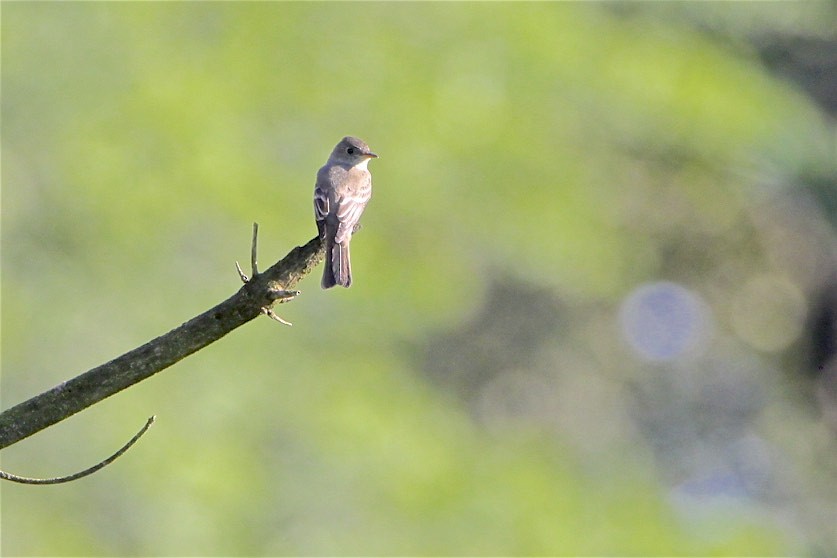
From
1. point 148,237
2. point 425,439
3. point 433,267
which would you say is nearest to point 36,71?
point 148,237

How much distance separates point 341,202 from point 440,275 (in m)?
5.63

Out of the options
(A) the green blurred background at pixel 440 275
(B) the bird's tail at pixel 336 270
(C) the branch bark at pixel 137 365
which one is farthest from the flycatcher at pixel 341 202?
(A) the green blurred background at pixel 440 275

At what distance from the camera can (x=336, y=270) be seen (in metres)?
4.32

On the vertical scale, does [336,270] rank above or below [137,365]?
above

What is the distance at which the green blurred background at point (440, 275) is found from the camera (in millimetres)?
8352

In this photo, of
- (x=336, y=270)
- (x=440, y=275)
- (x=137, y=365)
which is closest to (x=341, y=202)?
(x=336, y=270)

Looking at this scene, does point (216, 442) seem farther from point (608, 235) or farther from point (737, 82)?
point (737, 82)

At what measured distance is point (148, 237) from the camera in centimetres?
965

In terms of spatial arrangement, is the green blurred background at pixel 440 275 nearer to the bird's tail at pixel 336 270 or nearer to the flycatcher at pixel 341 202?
the flycatcher at pixel 341 202

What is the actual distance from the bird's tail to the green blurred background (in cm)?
336

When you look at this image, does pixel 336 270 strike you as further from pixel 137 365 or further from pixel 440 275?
pixel 440 275

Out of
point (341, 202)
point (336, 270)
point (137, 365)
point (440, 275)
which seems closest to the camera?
point (137, 365)

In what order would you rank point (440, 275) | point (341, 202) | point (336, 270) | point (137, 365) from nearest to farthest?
point (137, 365) → point (336, 270) → point (341, 202) → point (440, 275)

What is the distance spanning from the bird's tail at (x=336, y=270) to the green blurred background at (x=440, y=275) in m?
3.36
